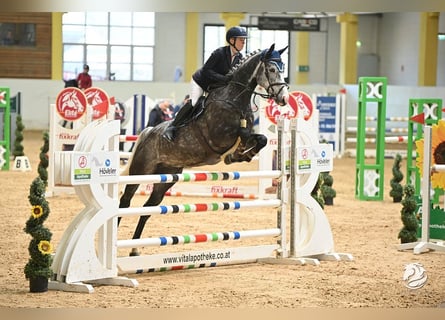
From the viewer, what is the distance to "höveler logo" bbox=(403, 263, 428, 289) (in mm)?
6609

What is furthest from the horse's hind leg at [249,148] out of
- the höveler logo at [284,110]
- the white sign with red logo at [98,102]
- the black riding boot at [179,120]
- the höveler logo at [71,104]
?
the white sign with red logo at [98,102]

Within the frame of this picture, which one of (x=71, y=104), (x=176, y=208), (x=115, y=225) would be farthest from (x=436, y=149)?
(x=71, y=104)

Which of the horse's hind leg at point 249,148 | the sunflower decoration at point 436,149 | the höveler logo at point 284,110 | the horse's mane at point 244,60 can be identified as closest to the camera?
the horse's hind leg at point 249,148

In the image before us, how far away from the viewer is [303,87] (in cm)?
2580

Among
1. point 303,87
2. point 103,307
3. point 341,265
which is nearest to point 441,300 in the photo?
point 341,265

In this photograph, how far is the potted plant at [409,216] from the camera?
840 centimetres

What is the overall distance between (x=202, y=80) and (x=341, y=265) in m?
1.76

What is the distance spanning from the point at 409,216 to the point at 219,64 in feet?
7.15

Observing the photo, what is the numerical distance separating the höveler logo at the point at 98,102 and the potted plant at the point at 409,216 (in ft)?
17.0

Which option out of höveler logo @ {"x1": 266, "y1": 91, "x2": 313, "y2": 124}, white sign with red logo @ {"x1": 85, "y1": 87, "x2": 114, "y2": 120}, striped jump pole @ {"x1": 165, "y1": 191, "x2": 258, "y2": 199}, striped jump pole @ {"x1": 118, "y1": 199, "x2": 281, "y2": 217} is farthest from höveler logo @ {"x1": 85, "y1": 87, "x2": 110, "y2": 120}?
striped jump pole @ {"x1": 118, "y1": 199, "x2": 281, "y2": 217}

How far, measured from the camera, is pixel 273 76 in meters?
7.25

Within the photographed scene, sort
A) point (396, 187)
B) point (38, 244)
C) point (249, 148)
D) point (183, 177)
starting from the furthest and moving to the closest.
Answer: point (396, 187) < point (249, 148) < point (183, 177) < point (38, 244)

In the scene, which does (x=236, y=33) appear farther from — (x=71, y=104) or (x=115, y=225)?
(x=71, y=104)

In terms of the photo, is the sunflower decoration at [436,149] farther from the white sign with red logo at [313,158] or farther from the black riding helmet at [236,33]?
the black riding helmet at [236,33]
